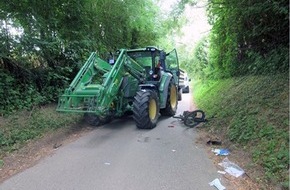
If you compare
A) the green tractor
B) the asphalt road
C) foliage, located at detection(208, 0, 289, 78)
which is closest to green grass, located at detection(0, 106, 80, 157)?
the green tractor

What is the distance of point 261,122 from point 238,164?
1.10 m

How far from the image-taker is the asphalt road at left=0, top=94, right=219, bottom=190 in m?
4.09

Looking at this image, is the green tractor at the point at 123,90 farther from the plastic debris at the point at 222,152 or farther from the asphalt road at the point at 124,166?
the plastic debris at the point at 222,152

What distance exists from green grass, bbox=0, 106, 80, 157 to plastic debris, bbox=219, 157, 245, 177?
4.01m

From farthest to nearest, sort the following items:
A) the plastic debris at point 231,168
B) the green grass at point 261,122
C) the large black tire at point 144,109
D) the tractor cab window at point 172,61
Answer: the tractor cab window at point 172,61
the large black tire at point 144,109
the plastic debris at point 231,168
the green grass at point 261,122

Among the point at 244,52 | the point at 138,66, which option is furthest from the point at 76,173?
the point at 244,52

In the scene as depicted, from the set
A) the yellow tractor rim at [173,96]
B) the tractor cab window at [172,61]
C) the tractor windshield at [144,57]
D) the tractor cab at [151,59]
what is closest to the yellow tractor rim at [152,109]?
the tractor cab at [151,59]

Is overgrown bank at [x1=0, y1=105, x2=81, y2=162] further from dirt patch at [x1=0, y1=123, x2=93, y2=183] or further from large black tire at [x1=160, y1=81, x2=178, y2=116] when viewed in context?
large black tire at [x1=160, y1=81, x2=178, y2=116]

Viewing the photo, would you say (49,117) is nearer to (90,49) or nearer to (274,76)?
(90,49)

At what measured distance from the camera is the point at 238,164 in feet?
14.9

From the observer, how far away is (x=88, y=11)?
9.77 m

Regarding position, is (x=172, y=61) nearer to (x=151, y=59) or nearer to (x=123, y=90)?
(x=151, y=59)

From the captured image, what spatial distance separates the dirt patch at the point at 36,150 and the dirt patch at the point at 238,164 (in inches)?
120

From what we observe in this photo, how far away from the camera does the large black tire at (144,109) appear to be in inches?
280
